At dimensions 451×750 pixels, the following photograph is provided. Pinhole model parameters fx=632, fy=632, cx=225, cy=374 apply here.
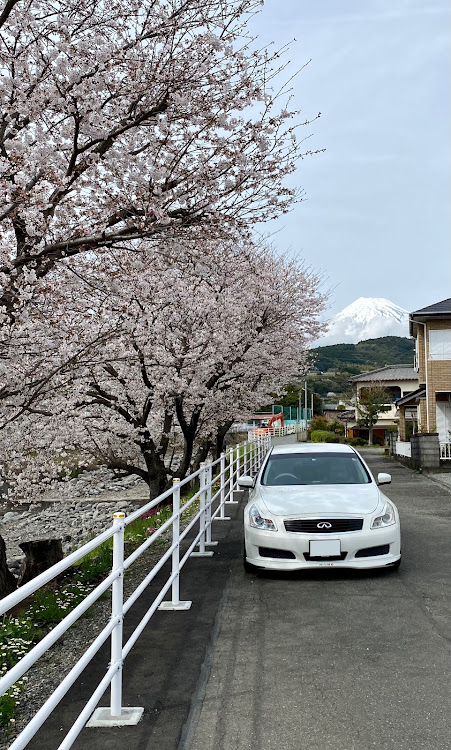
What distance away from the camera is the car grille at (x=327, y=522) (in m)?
6.29

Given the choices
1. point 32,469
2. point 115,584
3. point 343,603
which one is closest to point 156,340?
point 32,469

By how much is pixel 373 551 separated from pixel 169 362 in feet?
20.9

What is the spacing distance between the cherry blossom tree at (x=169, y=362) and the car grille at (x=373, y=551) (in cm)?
402

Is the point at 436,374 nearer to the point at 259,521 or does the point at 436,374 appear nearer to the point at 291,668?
the point at 259,521

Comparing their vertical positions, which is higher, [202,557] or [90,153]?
[90,153]

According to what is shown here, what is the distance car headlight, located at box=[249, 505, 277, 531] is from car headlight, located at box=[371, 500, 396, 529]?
1.01 metres

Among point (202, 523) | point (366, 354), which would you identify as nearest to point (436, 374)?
point (202, 523)

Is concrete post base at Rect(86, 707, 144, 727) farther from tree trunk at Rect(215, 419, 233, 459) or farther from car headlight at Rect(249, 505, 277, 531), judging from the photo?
tree trunk at Rect(215, 419, 233, 459)

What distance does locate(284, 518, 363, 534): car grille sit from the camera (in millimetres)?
6289

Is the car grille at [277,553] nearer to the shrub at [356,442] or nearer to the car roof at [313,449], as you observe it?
the car roof at [313,449]

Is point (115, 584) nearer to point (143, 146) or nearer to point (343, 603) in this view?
point (343, 603)

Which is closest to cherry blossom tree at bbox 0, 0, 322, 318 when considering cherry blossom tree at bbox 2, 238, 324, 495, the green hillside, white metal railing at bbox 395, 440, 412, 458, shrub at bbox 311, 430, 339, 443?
cherry blossom tree at bbox 2, 238, 324, 495

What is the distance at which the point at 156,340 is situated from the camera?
40.8ft

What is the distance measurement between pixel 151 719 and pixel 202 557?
14.0ft
